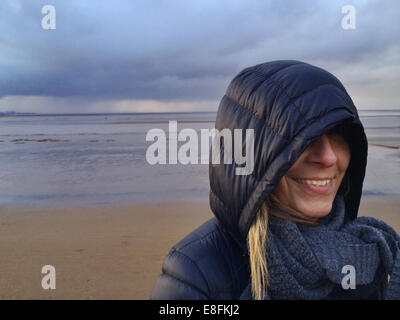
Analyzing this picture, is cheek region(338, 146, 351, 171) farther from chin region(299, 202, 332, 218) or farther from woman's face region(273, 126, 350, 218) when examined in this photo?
chin region(299, 202, 332, 218)

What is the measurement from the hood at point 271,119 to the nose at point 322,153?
116 mm

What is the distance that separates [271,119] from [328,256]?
0.65 meters

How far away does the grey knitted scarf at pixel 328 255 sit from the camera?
118cm

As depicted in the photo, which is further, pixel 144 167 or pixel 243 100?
pixel 144 167

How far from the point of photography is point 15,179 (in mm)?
8352

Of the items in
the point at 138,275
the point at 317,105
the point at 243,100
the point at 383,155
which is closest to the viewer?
the point at 317,105

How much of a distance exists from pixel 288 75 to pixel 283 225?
587 millimetres

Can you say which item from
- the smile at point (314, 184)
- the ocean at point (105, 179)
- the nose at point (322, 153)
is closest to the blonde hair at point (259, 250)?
the smile at point (314, 184)

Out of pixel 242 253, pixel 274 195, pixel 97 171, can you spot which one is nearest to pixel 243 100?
pixel 274 195

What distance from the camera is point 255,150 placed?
3.65 feet

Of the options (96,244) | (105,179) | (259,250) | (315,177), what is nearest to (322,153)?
(315,177)

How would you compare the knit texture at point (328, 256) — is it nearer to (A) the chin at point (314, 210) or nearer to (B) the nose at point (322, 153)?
(A) the chin at point (314, 210)
